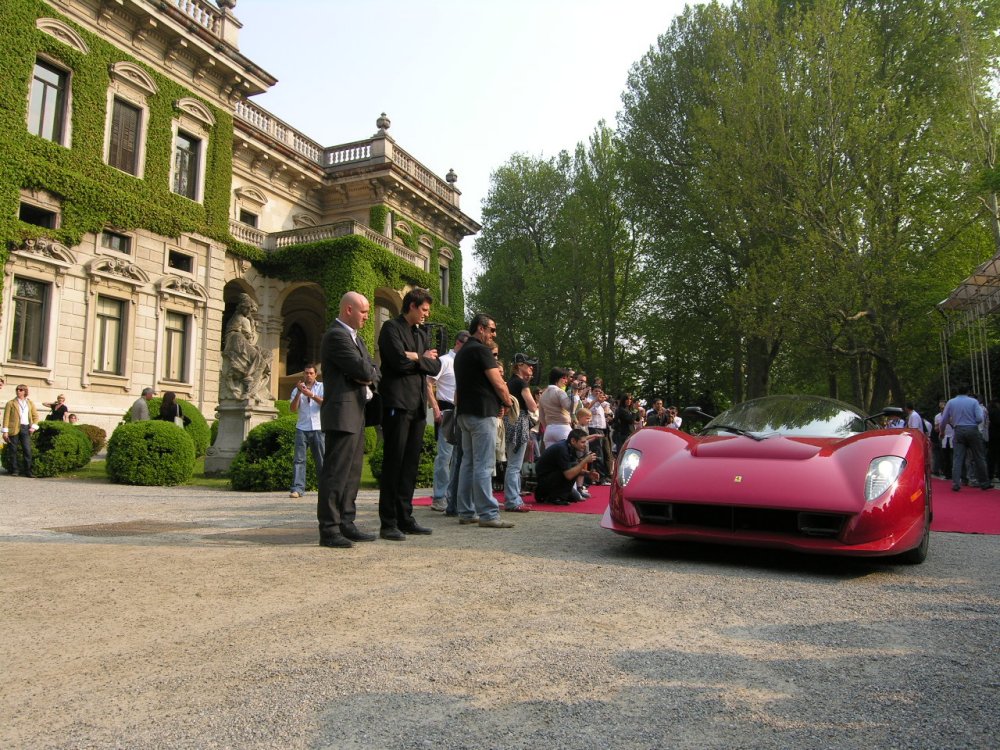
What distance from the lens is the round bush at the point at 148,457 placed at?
A: 11.2 meters

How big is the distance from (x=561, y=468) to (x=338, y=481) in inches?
171

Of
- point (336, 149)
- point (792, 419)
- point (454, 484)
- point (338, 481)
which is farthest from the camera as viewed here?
point (336, 149)

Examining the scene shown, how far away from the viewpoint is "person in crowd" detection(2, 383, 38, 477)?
39.9ft

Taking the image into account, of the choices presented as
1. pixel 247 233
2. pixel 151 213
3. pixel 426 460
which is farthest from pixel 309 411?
pixel 247 233

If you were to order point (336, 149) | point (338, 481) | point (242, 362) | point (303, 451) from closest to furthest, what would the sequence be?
point (338, 481) → point (303, 451) → point (242, 362) → point (336, 149)

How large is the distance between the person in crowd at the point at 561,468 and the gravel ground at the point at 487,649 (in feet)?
13.1

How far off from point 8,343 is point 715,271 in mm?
23897

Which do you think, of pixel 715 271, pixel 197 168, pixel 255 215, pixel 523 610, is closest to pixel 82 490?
pixel 523 610

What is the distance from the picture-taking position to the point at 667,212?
1129 inches

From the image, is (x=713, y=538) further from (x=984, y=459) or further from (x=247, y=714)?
(x=984, y=459)

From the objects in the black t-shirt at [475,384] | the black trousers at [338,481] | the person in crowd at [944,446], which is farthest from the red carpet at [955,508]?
the black trousers at [338,481]

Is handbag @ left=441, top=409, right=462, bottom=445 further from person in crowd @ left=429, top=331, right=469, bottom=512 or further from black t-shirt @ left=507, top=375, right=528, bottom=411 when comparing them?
black t-shirt @ left=507, top=375, right=528, bottom=411

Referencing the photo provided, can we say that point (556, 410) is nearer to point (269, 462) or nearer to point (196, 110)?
point (269, 462)

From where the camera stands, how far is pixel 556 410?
9328mm
